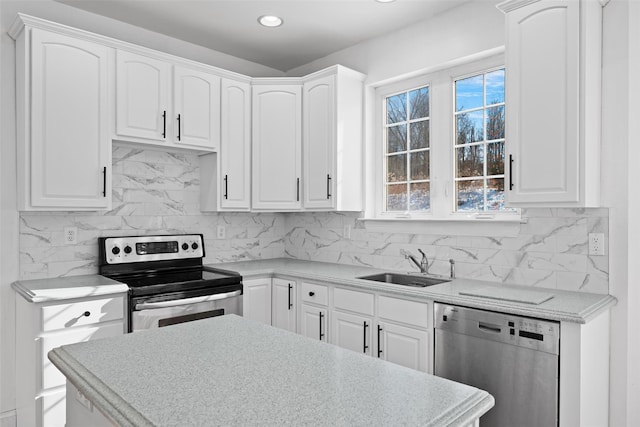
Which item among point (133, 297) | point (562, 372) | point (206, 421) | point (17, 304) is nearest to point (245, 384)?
point (206, 421)

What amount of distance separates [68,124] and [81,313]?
45.9 inches

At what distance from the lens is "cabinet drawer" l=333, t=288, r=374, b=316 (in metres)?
2.84

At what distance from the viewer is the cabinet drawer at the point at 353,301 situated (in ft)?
9.31

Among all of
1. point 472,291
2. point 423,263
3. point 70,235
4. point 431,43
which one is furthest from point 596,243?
point 70,235

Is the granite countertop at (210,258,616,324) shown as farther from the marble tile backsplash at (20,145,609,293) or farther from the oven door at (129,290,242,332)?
the oven door at (129,290,242,332)

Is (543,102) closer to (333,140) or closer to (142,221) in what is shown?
(333,140)

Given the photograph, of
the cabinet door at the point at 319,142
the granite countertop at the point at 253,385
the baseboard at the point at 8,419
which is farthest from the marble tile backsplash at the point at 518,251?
the baseboard at the point at 8,419

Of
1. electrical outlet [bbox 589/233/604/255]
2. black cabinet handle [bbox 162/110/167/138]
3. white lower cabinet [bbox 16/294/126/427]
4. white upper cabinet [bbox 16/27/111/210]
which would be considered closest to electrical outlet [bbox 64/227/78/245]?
white upper cabinet [bbox 16/27/111/210]

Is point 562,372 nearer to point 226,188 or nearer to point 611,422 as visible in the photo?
point 611,422

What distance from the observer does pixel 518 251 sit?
2.70 metres

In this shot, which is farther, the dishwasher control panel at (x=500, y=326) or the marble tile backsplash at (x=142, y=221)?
the marble tile backsplash at (x=142, y=221)

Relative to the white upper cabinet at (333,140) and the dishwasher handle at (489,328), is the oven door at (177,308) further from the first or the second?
the dishwasher handle at (489,328)

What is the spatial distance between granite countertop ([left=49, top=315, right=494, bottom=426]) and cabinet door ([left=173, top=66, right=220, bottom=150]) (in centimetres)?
208

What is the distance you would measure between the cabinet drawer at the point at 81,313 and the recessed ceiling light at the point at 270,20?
7.20 feet
